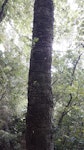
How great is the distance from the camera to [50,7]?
2.23 m

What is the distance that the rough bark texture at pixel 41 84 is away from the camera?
6.05ft

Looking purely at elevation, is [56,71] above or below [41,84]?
above

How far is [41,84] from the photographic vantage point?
1.95m

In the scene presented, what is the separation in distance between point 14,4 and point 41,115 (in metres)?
5.34

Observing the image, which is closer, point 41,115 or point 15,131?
point 41,115

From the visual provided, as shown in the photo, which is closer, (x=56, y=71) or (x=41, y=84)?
(x=41, y=84)

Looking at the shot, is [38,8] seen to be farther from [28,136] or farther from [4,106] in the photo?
[4,106]

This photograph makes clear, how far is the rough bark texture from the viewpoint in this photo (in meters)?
1.84

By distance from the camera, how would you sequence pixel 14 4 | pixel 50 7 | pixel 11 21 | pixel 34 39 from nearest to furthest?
pixel 34 39, pixel 50 7, pixel 14 4, pixel 11 21

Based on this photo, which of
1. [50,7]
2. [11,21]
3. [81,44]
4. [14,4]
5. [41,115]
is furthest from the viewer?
[11,21]

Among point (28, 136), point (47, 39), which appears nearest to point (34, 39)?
point (47, 39)

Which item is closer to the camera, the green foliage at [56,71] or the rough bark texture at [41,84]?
the rough bark texture at [41,84]

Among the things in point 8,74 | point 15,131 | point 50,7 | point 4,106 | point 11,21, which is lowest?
point 15,131

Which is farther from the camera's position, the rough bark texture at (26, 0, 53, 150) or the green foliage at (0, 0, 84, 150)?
the green foliage at (0, 0, 84, 150)
